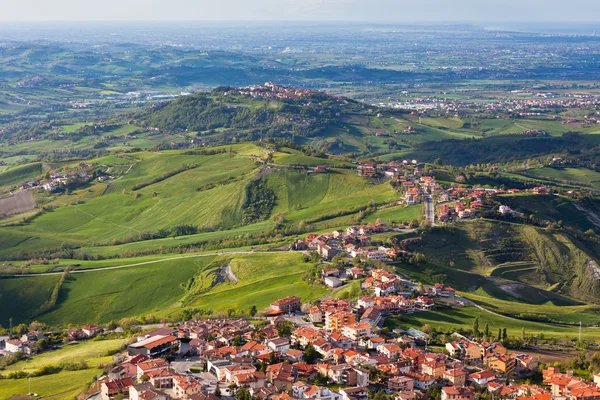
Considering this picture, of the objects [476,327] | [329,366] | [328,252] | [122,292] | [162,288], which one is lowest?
[122,292]

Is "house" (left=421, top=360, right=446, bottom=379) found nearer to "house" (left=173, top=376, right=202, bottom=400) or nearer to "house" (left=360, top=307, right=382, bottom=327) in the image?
"house" (left=360, top=307, right=382, bottom=327)

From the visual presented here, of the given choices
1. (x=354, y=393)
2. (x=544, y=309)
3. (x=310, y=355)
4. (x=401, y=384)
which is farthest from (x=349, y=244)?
(x=354, y=393)

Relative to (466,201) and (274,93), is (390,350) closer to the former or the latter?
(466,201)

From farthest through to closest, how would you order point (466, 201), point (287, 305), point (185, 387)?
point (466, 201) → point (287, 305) → point (185, 387)

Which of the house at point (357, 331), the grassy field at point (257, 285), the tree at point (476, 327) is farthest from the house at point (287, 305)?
the tree at point (476, 327)

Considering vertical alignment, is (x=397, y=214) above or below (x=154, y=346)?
below

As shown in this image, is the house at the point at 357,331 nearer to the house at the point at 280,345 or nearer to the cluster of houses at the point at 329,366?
the cluster of houses at the point at 329,366

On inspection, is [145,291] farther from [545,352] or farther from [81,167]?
[81,167]
